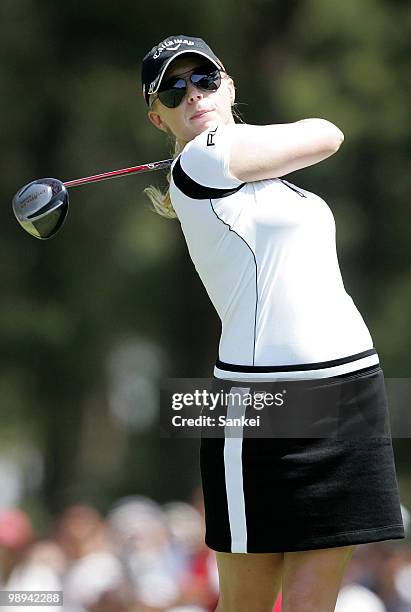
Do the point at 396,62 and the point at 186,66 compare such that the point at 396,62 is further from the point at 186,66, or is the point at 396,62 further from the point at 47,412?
the point at 186,66

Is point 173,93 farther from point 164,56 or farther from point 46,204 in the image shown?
point 46,204

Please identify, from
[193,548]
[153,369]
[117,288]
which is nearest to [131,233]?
[117,288]

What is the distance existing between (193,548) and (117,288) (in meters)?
7.38

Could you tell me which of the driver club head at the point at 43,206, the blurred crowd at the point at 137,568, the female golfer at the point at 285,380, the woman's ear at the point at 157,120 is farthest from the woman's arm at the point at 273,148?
the blurred crowd at the point at 137,568

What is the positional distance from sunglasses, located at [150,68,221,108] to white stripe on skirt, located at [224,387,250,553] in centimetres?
86

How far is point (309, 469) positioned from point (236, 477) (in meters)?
0.20

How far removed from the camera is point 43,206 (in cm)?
376

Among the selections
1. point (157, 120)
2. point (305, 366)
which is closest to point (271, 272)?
point (305, 366)

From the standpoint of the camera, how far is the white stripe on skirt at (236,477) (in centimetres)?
329

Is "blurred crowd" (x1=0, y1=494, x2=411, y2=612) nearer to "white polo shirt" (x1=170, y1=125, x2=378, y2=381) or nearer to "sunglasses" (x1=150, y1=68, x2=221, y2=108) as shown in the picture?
"white polo shirt" (x1=170, y1=125, x2=378, y2=381)

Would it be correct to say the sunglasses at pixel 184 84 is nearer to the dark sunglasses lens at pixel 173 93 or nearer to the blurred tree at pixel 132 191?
the dark sunglasses lens at pixel 173 93

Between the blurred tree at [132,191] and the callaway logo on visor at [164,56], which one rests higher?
the callaway logo on visor at [164,56]

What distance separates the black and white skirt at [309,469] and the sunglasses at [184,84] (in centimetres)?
84

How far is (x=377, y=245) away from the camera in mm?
14203
